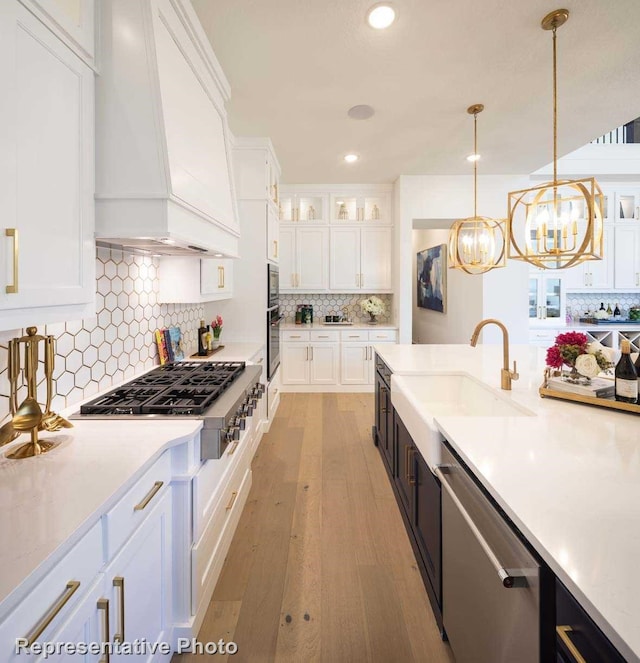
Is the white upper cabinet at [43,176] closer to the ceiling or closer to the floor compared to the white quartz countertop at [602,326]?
closer to the ceiling

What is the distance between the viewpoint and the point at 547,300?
18.8 ft

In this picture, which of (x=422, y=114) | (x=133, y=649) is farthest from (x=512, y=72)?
(x=133, y=649)

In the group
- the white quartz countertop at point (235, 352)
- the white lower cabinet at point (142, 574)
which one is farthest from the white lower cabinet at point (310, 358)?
the white lower cabinet at point (142, 574)

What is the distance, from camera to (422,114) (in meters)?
3.29

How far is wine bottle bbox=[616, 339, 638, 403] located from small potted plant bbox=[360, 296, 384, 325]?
12.8ft

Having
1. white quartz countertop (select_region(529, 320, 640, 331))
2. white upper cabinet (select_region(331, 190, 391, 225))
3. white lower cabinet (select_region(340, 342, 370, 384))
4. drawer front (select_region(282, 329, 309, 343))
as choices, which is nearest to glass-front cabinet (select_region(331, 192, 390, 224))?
white upper cabinet (select_region(331, 190, 391, 225))

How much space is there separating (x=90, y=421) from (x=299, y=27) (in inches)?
90.4

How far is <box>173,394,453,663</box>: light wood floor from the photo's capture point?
1.55 m

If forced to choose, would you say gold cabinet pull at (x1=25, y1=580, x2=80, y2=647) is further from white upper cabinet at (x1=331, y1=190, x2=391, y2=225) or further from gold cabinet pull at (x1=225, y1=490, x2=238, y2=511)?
white upper cabinet at (x1=331, y1=190, x2=391, y2=225)

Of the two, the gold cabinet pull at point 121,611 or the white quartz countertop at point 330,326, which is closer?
the gold cabinet pull at point 121,611

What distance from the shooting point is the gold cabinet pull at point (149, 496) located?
1.18 m

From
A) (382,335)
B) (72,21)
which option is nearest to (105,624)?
(72,21)

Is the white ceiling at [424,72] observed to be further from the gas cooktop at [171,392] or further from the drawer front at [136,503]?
the drawer front at [136,503]

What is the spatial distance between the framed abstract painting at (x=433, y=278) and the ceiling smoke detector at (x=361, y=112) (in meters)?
3.36
